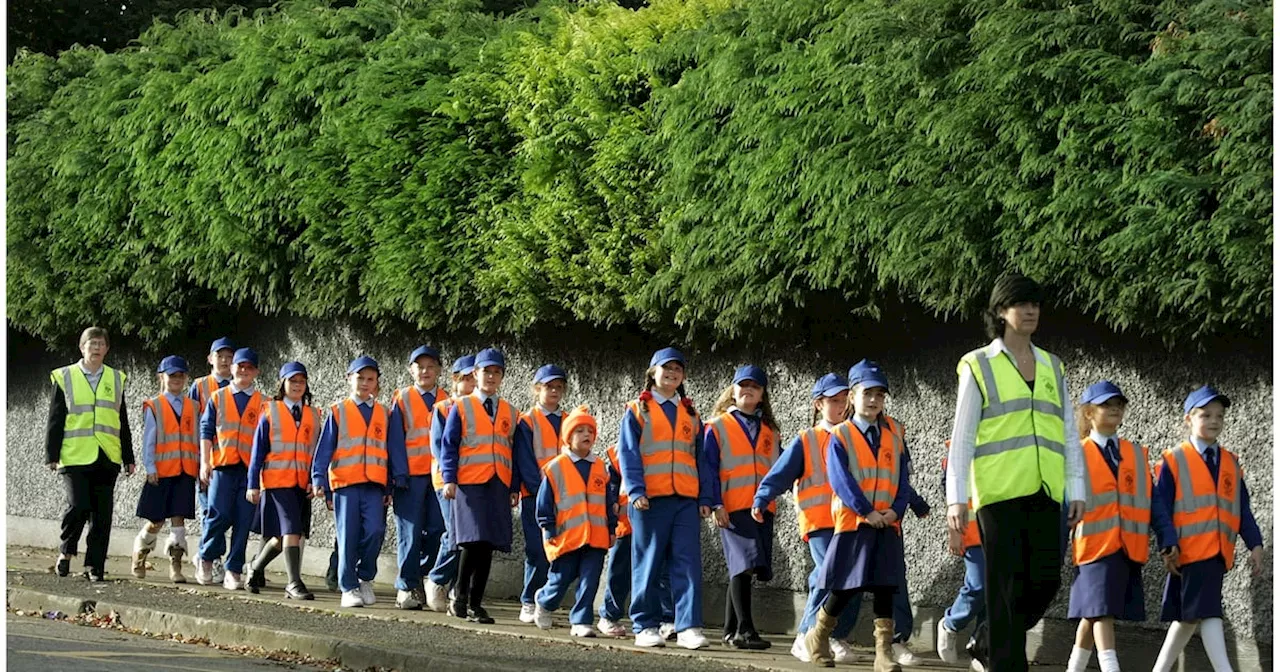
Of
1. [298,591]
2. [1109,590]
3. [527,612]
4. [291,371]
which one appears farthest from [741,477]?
[291,371]

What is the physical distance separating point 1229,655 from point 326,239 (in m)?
8.52

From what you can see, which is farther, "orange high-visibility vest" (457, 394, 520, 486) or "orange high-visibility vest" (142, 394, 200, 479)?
"orange high-visibility vest" (142, 394, 200, 479)

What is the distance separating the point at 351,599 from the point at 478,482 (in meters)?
1.51

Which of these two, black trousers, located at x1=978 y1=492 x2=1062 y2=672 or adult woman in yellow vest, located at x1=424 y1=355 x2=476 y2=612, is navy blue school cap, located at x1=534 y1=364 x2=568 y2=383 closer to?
adult woman in yellow vest, located at x1=424 y1=355 x2=476 y2=612

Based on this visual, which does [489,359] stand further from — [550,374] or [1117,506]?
[1117,506]

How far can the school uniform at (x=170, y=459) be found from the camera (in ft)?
57.5

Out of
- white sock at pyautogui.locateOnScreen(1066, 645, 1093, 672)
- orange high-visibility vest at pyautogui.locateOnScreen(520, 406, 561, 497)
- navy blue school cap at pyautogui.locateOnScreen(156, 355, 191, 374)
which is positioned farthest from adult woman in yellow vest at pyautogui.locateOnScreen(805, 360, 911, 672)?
navy blue school cap at pyautogui.locateOnScreen(156, 355, 191, 374)

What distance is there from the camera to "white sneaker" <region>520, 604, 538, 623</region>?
14422mm

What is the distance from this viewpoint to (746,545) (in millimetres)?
13047

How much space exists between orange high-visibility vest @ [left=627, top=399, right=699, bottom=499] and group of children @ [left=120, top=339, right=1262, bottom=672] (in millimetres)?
12

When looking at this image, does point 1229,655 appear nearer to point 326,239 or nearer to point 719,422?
point 719,422

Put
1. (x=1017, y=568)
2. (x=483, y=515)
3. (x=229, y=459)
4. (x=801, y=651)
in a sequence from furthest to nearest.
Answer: (x=229, y=459)
(x=483, y=515)
(x=801, y=651)
(x=1017, y=568)

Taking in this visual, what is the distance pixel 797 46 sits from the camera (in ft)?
44.7

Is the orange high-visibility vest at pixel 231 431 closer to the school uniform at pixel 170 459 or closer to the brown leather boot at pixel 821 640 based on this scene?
the school uniform at pixel 170 459
